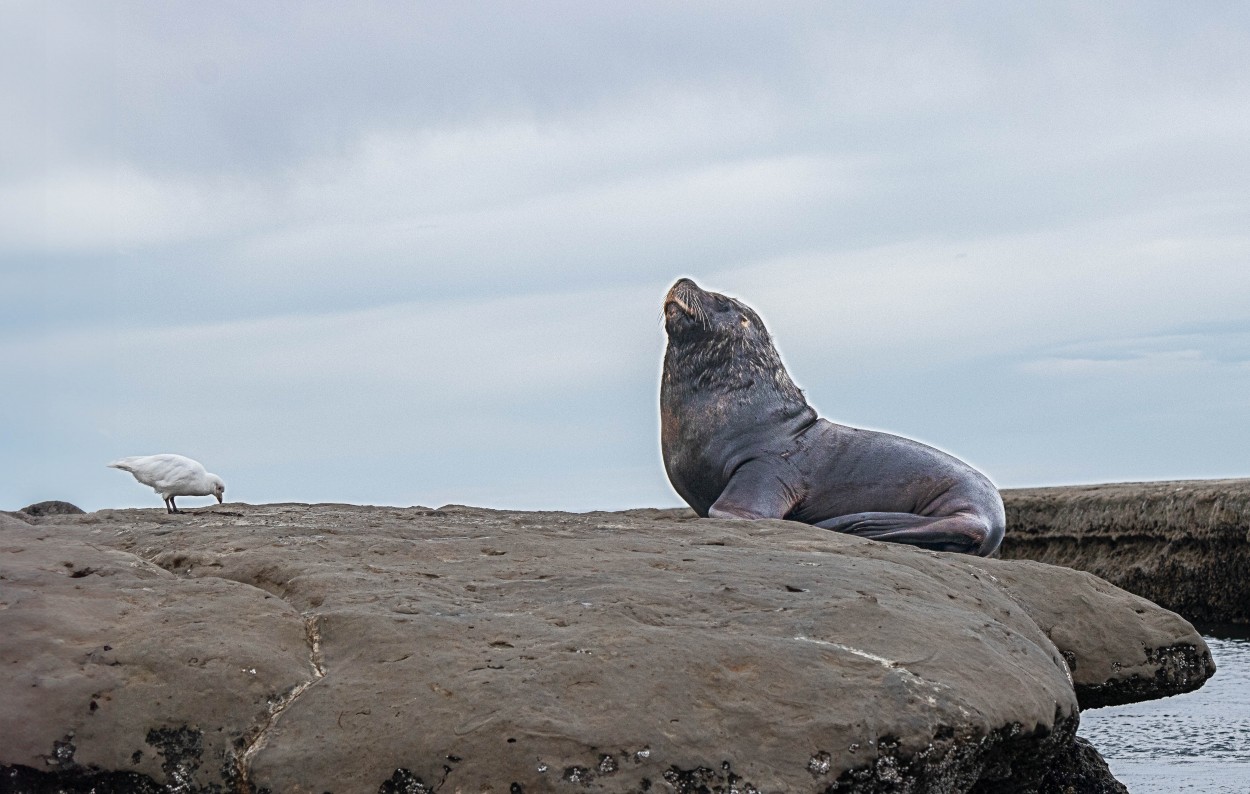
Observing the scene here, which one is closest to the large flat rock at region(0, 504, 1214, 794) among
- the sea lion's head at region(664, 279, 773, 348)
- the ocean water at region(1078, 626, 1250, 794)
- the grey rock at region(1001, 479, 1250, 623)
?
the ocean water at region(1078, 626, 1250, 794)

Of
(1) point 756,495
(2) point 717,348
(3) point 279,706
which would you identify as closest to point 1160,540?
(2) point 717,348

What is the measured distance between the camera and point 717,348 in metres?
7.98

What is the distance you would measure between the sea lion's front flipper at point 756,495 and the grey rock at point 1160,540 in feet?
27.1

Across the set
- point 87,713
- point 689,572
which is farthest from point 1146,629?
point 87,713

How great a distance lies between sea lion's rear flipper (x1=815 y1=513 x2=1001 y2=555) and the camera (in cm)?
712

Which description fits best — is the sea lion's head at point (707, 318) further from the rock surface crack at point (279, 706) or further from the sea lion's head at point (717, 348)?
the rock surface crack at point (279, 706)

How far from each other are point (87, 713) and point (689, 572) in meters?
1.96

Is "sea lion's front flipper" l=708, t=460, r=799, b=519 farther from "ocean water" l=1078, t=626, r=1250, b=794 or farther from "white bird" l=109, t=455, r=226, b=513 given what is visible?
"white bird" l=109, t=455, r=226, b=513

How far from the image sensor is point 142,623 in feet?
13.8

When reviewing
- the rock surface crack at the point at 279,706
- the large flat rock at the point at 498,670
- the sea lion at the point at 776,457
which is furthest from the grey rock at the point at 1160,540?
the rock surface crack at the point at 279,706

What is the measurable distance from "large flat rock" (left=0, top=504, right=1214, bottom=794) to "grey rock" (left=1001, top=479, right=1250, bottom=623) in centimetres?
1036

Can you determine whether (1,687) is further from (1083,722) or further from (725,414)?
(1083,722)

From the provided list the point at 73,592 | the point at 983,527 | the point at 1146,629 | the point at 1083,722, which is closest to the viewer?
the point at 73,592

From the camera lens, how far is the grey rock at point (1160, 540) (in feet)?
47.7
